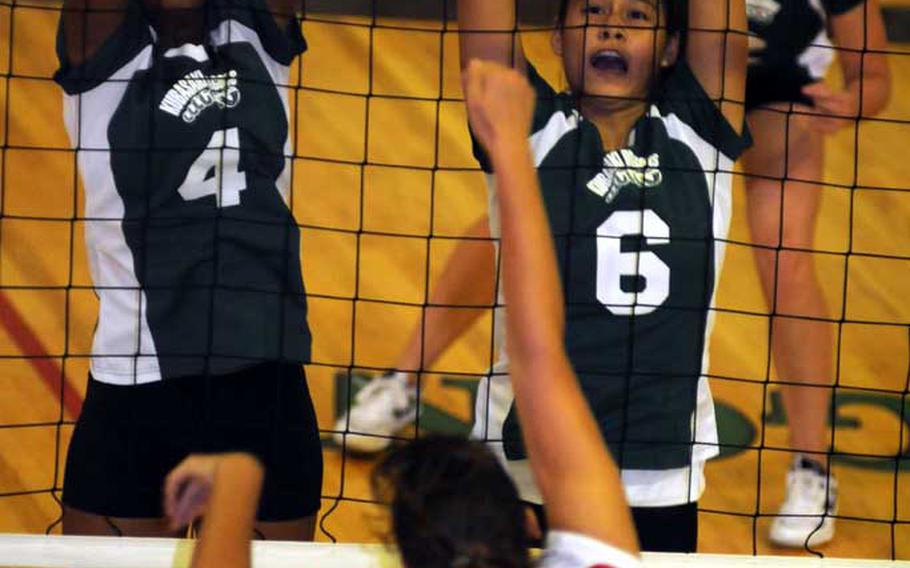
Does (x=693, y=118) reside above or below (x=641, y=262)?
above

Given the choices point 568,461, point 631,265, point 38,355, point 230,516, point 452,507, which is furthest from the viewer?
point 38,355

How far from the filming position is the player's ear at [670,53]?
8.11 ft

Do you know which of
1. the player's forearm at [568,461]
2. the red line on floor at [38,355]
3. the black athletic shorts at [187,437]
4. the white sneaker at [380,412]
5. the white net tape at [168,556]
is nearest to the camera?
the player's forearm at [568,461]

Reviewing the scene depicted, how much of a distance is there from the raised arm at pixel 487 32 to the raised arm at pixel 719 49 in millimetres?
276

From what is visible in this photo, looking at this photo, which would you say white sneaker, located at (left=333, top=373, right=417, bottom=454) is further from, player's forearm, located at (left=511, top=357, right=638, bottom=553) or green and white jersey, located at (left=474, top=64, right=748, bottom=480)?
player's forearm, located at (left=511, top=357, right=638, bottom=553)

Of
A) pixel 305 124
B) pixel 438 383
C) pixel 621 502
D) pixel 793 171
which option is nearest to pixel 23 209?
pixel 305 124

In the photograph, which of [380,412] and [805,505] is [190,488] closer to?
[380,412]

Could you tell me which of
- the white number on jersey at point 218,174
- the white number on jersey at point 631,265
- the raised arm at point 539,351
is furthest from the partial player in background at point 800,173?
the raised arm at point 539,351

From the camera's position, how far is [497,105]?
1.55 metres

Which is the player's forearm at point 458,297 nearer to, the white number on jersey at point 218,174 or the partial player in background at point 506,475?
the white number on jersey at point 218,174

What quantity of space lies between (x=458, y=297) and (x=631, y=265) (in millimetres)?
630

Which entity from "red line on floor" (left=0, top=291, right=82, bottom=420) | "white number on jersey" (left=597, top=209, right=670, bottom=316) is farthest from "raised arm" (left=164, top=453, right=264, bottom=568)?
"red line on floor" (left=0, top=291, right=82, bottom=420)

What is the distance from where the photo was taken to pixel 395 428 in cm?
310

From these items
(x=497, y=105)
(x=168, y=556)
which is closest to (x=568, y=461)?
(x=497, y=105)
